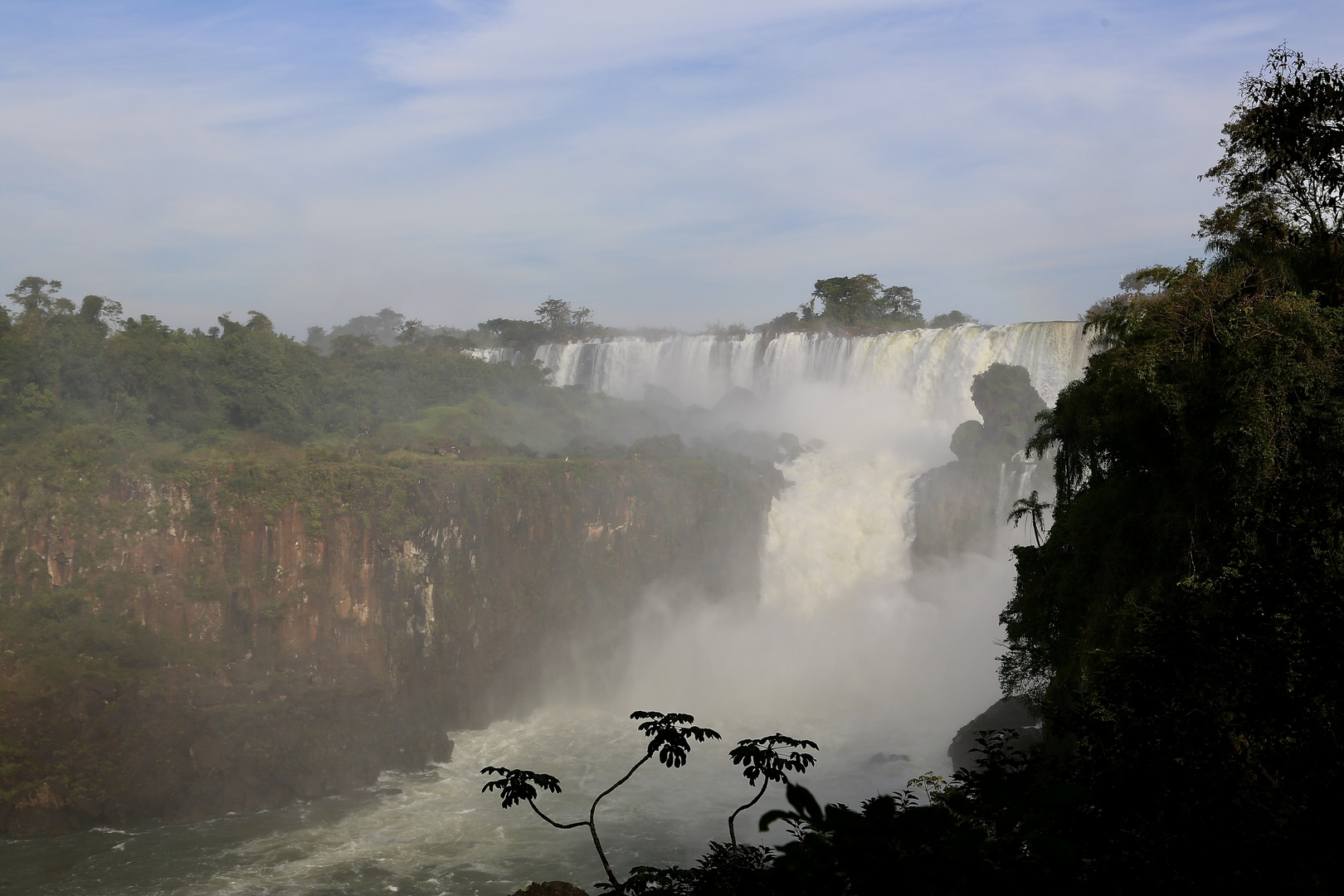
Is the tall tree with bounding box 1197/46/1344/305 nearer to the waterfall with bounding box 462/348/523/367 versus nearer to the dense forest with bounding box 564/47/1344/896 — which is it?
the dense forest with bounding box 564/47/1344/896

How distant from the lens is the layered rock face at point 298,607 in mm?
20328

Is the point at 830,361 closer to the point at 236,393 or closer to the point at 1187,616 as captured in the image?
the point at 236,393

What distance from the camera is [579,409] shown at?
1673 inches

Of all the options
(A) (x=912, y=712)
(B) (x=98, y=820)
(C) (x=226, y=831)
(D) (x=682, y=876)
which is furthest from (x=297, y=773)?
(D) (x=682, y=876)

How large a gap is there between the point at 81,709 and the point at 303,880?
7.58m

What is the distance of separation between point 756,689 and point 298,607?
13.4 m

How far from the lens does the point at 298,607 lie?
81.7 feet

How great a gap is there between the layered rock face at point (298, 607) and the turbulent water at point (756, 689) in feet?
3.17

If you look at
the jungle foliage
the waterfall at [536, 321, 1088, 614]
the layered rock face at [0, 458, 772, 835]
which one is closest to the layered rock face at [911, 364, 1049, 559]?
the waterfall at [536, 321, 1088, 614]

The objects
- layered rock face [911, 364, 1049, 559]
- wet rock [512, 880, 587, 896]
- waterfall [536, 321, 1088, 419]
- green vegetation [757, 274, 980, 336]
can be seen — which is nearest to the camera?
wet rock [512, 880, 587, 896]

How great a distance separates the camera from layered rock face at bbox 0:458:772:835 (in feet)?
66.7

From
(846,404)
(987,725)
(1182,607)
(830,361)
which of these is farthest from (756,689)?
(1182,607)

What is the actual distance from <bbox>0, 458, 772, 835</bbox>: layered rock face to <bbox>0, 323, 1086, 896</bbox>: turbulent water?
3.17ft

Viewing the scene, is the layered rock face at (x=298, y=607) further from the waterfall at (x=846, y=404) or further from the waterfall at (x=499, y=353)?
the waterfall at (x=499, y=353)
